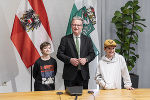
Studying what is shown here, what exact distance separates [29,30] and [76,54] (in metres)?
0.99

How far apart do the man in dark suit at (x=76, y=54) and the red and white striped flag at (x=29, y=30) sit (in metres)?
0.66

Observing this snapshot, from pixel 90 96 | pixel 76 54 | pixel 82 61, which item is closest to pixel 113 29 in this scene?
pixel 76 54

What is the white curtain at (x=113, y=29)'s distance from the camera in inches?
162

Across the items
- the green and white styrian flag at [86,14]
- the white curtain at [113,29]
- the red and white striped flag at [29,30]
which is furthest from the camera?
the white curtain at [113,29]

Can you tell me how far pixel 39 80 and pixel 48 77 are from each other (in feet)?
0.47

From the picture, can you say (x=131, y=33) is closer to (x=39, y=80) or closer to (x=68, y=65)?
(x=68, y=65)

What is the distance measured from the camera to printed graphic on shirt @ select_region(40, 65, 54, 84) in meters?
2.89

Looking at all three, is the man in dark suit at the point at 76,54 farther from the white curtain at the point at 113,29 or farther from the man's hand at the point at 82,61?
the white curtain at the point at 113,29

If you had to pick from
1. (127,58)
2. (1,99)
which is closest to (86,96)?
(1,99)

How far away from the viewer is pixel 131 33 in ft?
12.9

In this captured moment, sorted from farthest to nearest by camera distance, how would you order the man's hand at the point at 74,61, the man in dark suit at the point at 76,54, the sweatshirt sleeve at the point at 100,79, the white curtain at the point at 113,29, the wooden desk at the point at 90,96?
the white curtain at the point at 113,29 < the man in dark suit at the point at 76,54 < the man's hand at the point at 74,61 < the sweatshirt sleeve at the point at 100,79 < the wooden desk at the point at 90,96

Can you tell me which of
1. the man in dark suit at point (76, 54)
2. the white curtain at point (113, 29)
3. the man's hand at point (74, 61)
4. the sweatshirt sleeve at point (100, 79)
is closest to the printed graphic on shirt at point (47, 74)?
the man in dark suit at point (76, 54)

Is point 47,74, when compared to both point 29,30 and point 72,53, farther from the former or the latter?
point 29,30

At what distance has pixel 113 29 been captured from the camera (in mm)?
4164
